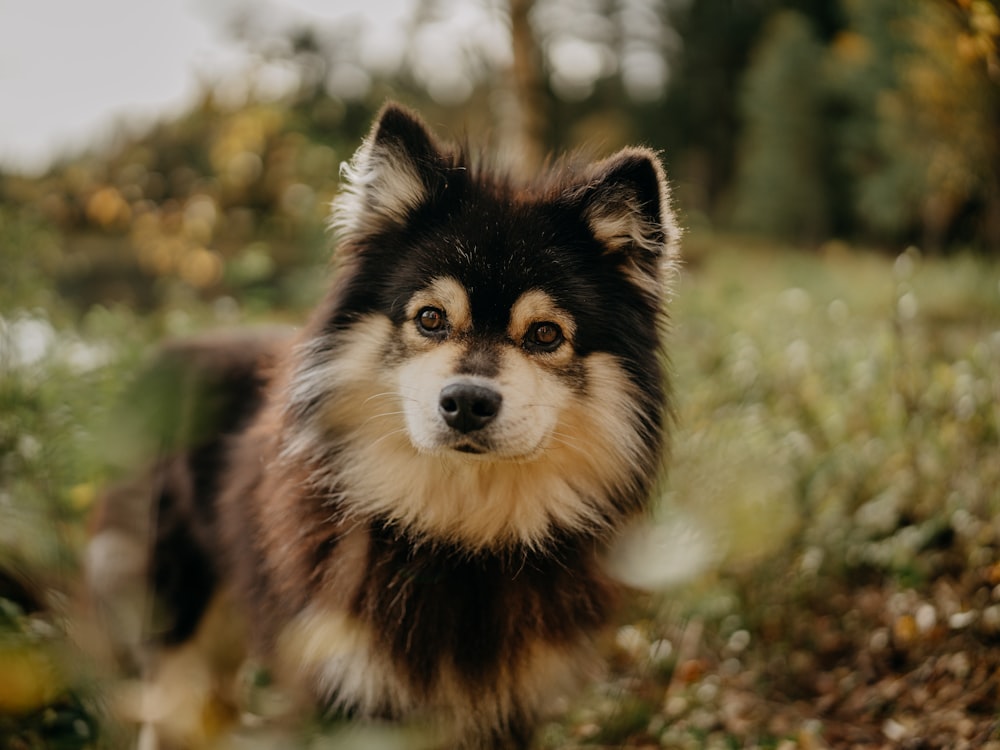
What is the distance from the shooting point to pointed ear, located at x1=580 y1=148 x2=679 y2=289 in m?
2.83

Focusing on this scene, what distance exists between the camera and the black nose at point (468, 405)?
8.00ft

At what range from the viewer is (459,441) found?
8.23 feet

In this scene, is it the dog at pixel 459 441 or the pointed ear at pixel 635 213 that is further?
the pointed ear at pixel 635 213

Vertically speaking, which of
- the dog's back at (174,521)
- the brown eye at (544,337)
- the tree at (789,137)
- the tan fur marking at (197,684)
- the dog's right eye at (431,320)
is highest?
the tree at (789,137)

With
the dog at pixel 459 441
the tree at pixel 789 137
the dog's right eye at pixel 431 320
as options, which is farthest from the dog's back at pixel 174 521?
the tree at pixel 789 137

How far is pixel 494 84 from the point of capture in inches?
428

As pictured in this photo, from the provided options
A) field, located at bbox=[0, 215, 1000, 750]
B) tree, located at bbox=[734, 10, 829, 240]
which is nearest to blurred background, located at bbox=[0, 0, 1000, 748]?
field, located at bbox=[0, 215, 1000, 750]

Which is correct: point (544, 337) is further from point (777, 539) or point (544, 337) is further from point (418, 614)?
point (777, 539)

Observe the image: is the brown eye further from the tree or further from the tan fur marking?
the tree

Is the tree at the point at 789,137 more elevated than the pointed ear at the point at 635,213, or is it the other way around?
the tree at the point at 789,137

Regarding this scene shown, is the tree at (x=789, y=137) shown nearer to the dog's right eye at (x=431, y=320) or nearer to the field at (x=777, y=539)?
the field at (x=777, y=539)

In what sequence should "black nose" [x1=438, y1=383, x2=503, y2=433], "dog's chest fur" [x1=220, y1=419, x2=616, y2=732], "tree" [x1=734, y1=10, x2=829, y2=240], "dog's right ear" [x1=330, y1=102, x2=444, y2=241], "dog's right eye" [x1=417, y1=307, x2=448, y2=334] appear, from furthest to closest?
1. "tree" [x1=734, y1=10, x2=829, y2=240]
2. "dog's right ear" [x1=330, y1=102, x2=444, y2=241]
3. "dog's right eye" [x1=417, y1=307, x2=448, y2=334]
4. "dog's chest fur" [x1=220, y1=419, x2=616, y2=732]
5. "black nose" [x1=438, y1=383, x2=503, y2=433]

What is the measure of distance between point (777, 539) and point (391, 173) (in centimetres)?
267

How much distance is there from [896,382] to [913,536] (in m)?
0.99
